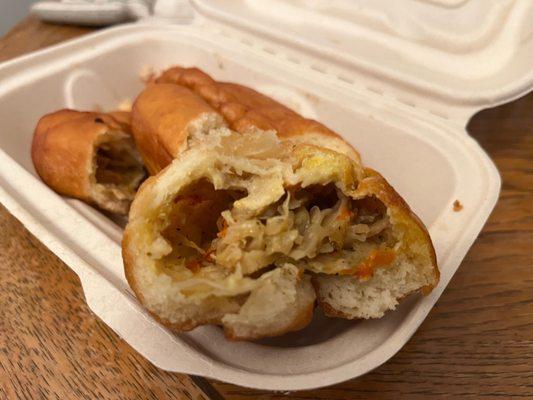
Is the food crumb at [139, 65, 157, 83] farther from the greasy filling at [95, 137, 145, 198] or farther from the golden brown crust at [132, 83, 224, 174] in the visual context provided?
the greasy filling at [95, 137, 145, 198]

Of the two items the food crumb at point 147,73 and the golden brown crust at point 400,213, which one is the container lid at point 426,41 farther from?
the golden brown crust at point 400,213

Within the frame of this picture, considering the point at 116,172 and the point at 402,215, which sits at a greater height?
the point at 402,215

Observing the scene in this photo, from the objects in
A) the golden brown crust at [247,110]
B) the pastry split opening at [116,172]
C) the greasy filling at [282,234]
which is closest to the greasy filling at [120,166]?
the pastry split opening at [116,172]

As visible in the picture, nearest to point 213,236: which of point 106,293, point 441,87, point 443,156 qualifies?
point 106,293

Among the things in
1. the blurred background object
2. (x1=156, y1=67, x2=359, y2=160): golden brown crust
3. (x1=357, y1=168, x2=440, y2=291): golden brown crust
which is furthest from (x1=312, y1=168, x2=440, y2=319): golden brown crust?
the blurred background object

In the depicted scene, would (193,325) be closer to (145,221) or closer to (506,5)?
(145,221)

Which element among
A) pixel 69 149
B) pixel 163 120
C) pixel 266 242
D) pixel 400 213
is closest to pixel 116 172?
pixel 69 149

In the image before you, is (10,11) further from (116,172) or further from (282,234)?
(282,234)
